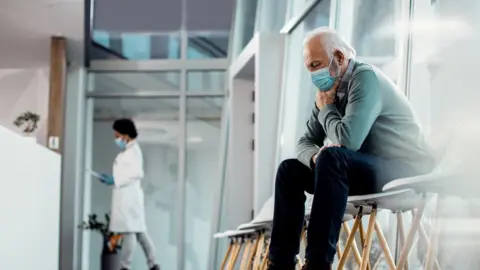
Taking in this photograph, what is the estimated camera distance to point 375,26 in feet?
13.3

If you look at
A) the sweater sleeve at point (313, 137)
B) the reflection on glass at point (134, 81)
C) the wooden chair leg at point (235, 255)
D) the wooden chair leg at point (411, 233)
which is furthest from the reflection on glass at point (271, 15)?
the wooden chair leg at point (411, 233)

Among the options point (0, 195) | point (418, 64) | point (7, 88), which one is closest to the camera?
point (418, 64)

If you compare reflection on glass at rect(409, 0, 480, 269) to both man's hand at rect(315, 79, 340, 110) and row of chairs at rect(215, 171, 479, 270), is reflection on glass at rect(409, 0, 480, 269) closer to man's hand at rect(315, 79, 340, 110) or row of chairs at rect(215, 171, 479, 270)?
row of chairs at rect(215, 171, 479, 270)

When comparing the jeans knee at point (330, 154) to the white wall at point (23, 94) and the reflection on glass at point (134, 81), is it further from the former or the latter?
the reflection on glass at point (134, 81)

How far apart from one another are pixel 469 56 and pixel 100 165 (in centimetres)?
624

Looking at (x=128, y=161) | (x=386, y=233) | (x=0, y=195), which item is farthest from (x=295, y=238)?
(x=128, y=161)

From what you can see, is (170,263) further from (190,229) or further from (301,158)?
(301,158)

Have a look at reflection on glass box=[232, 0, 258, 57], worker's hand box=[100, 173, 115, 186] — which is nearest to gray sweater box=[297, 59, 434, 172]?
reflection on glass box=[232, 0, 258, 57]

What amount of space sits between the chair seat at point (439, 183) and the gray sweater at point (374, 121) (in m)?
0.31

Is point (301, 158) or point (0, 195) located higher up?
point (301, 158)

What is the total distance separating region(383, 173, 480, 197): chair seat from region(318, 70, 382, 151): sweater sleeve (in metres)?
0.32

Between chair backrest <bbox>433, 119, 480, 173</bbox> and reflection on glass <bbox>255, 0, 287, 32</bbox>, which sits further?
reflection on glass <bbox>255, 0, 287, 32</bbox>

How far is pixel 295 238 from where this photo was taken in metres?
2.47

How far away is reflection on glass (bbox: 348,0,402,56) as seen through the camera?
12.4 feet
